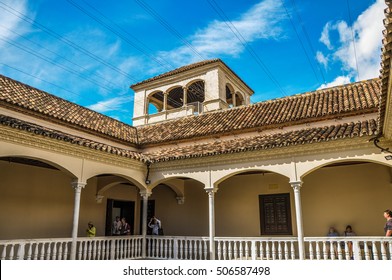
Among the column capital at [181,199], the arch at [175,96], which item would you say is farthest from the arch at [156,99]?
the column capital at [181,199]

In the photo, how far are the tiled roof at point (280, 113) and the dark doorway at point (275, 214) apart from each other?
252 centimetres

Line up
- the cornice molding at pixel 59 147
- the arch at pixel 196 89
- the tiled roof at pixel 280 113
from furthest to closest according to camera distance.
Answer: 1. the arch at pixel 196 89
2. the tiled roof at pixel 280 113
3. the cornice molding at pixel 59 147

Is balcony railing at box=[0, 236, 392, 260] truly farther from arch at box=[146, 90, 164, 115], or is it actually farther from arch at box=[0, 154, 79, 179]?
arch at box=[146, 90, 164, 115]

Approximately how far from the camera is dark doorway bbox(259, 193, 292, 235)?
36.6 feet

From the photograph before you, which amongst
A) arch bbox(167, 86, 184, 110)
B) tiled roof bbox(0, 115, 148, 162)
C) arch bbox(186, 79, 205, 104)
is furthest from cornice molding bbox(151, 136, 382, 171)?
arch bbox(167, 86, 184, 110)

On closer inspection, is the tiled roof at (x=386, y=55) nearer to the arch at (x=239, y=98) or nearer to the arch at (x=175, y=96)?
the arch at (x=175, y=96)

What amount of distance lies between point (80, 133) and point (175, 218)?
4822 millimetres

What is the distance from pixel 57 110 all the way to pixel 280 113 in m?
8.13

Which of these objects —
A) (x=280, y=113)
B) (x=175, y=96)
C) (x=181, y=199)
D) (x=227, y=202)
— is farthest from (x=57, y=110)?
(x=175, y=96)

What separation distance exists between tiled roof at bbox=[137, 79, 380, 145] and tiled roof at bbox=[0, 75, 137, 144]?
132cm

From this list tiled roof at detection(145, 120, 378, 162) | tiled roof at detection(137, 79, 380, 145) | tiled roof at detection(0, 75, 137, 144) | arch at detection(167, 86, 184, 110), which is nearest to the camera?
tiled roof at detection(145, 120, 378, 162)

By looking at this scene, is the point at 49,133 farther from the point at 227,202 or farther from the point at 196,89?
the point at 196,89

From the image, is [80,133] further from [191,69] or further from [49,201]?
[191,69]

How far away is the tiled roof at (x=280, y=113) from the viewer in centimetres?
1131
